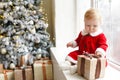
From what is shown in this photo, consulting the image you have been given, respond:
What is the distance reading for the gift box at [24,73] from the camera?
1.99m

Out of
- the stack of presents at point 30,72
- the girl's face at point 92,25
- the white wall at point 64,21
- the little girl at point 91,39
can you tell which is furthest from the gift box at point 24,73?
the girl's face at point 92,25

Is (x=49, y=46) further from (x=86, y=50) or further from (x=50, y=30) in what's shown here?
(x=86, y=50)

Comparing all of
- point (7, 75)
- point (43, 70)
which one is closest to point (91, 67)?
point (43, 70)

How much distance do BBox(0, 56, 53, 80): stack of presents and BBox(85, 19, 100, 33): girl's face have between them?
0.84 m

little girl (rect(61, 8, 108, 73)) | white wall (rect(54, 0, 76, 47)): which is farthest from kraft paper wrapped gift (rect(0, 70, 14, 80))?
little girl (rect(61, 8, 108, 73))

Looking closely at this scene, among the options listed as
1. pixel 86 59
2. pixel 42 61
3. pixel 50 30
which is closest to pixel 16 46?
pixel 42 61

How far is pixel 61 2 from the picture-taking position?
2.16 m

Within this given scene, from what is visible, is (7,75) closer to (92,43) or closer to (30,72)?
(30,72)

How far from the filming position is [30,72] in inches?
79.9

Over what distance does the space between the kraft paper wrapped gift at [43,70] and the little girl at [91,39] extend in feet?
2.10

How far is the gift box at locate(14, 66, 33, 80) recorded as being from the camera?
199cm

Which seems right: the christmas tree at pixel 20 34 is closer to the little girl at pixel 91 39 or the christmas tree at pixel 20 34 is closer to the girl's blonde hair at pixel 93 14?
the little girl at pixel 91 39

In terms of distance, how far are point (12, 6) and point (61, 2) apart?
0.52 metres

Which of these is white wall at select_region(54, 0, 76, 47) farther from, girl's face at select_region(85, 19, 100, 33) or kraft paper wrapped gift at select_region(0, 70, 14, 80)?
girl's face at select_region(85, 19, 100, 33)
